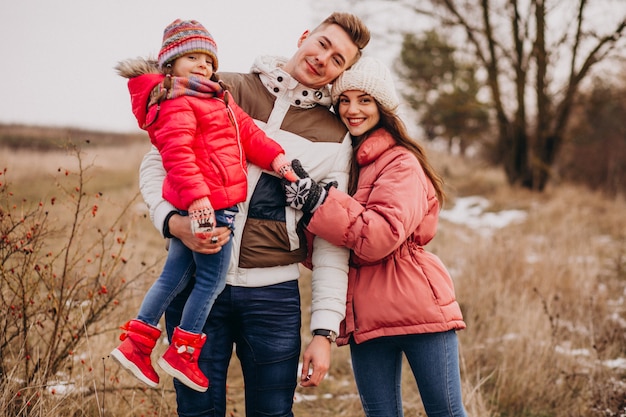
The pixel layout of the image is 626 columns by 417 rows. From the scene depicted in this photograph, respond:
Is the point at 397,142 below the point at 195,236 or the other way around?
the other way around

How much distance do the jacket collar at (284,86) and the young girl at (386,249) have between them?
102 mm

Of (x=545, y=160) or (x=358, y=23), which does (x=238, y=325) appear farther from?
(x=545, y=160)

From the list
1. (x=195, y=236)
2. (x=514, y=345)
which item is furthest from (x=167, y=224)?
(x=514, y=345)

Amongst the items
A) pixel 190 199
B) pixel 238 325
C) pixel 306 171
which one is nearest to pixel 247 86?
pixel 306 171

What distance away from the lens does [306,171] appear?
2.02 meters

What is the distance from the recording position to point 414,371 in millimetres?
2066

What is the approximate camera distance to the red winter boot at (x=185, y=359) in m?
1.80

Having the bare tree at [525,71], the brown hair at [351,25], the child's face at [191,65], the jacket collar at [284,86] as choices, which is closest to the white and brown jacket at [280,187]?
the jacket collar at [284,86]

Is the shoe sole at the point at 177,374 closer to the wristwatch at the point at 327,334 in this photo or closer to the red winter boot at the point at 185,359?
the red winter boot at the point at 185,359

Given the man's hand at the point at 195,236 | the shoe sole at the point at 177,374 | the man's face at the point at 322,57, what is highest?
the man's face at the point at 322,57

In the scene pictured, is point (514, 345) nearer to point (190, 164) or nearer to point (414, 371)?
point (414, 371)

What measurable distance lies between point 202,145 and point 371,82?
706 mm

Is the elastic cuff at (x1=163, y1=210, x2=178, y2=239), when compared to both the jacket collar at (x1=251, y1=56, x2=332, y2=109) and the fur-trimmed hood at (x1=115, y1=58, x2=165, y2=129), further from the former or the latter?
the jacket collar at (x1=251, y1=56, x2=332, y2=109)

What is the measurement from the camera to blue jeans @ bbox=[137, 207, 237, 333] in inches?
72.2
